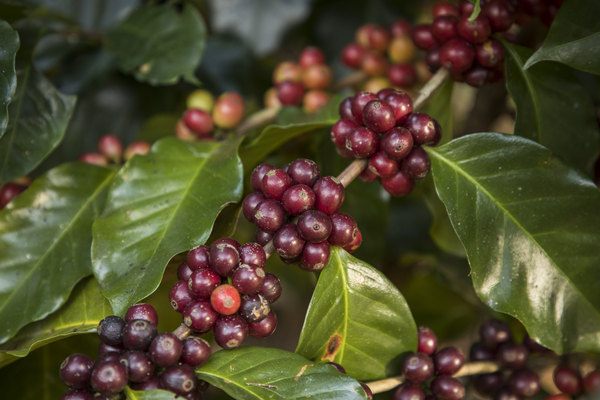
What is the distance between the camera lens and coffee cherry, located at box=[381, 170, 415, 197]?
2.60ft

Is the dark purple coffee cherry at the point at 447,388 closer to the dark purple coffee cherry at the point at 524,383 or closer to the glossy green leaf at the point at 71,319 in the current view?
the dark purple coffee cherry at the point at 524,383

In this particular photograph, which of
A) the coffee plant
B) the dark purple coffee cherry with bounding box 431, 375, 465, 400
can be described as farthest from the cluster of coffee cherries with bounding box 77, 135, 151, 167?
the dark purple coffee cherry with bounding box 431, 375, 465, 400

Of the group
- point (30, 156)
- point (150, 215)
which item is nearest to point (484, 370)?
point (150, 215)

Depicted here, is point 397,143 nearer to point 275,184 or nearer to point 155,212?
point 275,184

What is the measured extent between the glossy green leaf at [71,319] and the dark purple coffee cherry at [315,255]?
333 mm

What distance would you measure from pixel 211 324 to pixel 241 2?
99 cm

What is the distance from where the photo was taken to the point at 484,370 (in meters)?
0.92

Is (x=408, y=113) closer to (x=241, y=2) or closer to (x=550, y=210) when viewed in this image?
(x=550, y=210)

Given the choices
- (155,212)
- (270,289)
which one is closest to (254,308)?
(270,289)

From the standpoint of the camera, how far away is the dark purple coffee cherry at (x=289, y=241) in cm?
67

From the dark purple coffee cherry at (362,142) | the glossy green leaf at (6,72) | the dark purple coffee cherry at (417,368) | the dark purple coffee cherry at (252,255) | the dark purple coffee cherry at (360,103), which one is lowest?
the dark purple coffee cherry at (417,368)

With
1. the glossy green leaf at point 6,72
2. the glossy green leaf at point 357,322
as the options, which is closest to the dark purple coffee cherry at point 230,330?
the glossy green leaf at point 357,322

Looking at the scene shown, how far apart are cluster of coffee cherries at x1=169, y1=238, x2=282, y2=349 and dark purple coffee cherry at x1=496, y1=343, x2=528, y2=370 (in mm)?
510

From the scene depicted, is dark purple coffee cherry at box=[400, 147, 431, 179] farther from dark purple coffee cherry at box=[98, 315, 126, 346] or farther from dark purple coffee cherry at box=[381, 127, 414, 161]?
dark purple coffee cherry at box=[98, 315, 126, 346]
